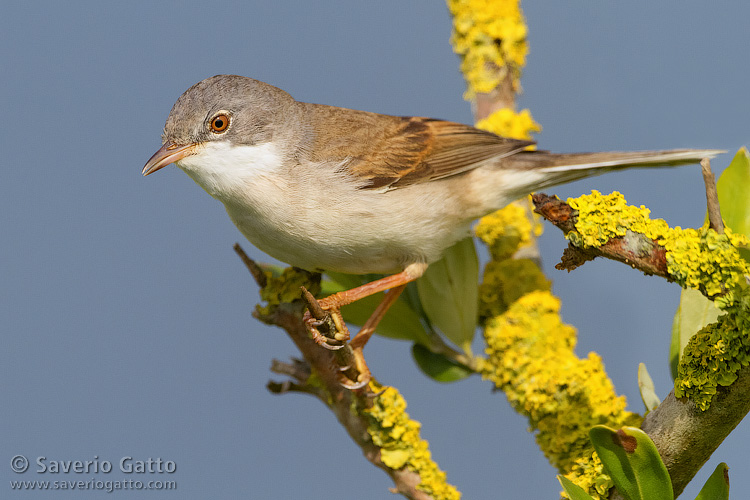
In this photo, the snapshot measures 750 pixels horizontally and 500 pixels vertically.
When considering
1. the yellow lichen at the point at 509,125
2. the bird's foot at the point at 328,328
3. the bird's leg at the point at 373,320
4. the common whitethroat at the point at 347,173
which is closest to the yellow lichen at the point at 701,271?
the common whitethroat at the point at 347,173

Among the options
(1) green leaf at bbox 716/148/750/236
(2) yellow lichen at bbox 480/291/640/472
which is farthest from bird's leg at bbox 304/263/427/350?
(1) green leaf at bbox 716/148/750/236

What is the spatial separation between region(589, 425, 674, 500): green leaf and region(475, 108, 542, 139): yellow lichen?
2475 mm

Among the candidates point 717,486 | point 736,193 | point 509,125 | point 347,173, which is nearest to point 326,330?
point 347,173

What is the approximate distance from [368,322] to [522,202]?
143 centimetres

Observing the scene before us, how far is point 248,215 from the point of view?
3.20 m

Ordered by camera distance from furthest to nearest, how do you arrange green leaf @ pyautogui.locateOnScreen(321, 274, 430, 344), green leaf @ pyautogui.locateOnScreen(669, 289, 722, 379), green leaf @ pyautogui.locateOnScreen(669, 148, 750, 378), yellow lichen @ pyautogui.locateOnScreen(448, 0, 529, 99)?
yellow lichen @ pyautogui.locateOnScreen(448, 0, 529, 99) < green leaf @ pyautogui.locateOnScreen(321, 274, 430, 344) < green leaf @ pyautogui.locateOnScreen(669, 289, 722, 379) < green leaf @ pyautogui.locateOnScreen(669, 148, 750, 378)

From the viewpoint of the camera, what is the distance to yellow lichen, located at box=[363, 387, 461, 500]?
3199 millimetres

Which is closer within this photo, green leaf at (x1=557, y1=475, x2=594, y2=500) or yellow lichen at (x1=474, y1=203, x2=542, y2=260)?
green leaf at (x1=557, y1=475, x2=594, y2=500)

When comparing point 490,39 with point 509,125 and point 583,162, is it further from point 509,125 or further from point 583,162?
point 583,162

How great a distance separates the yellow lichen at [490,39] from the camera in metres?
4.57

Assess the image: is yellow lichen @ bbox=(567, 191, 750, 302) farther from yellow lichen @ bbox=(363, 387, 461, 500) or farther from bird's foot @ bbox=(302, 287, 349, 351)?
yellow lichen @ bbox=(363, 387, 461, 500)

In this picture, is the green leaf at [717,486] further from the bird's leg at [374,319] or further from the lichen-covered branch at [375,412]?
the bird's leg at [374,319]

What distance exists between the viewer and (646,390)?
294cm

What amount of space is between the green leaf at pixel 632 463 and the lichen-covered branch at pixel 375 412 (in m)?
1.05
